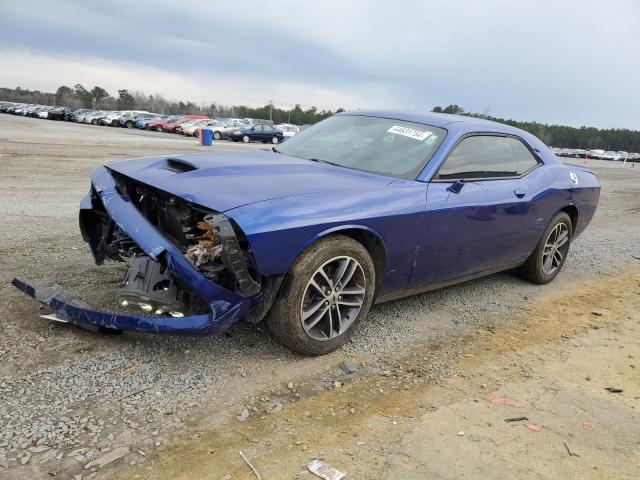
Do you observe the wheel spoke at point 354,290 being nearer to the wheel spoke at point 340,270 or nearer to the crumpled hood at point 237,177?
the wheel spoke at point 340,270

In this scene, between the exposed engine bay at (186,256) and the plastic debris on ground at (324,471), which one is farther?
the exposed engine bay at (186,256)

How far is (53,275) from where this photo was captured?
14.0 feet

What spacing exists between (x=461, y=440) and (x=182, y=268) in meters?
1.70

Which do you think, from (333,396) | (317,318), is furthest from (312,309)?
(333,396)

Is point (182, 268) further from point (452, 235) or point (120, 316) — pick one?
point (452, 235)

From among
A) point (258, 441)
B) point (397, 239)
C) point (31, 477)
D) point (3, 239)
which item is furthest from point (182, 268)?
point (3, 239)

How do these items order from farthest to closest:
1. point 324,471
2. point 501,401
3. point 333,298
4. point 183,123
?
1. point 183,123
2. point 333,298
3. point 501,401
4. point 324,471

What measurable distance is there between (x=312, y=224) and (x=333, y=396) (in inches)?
39.0

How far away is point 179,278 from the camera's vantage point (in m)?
2.85

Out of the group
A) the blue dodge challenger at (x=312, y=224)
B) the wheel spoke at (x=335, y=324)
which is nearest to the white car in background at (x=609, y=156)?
the blue dodge challenger at (x=312, y=224)

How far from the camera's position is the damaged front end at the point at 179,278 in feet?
9.20

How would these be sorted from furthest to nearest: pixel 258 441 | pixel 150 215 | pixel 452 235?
1. pixel 452 235
2. pixel 150 215
3. pixel 258 441

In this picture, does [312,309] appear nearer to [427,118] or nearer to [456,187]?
[456,187]

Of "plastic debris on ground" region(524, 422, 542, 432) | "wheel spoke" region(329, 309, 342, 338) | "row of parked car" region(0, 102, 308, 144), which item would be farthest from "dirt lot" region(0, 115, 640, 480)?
"row of parked car" region(0, 102, 308, 144)
